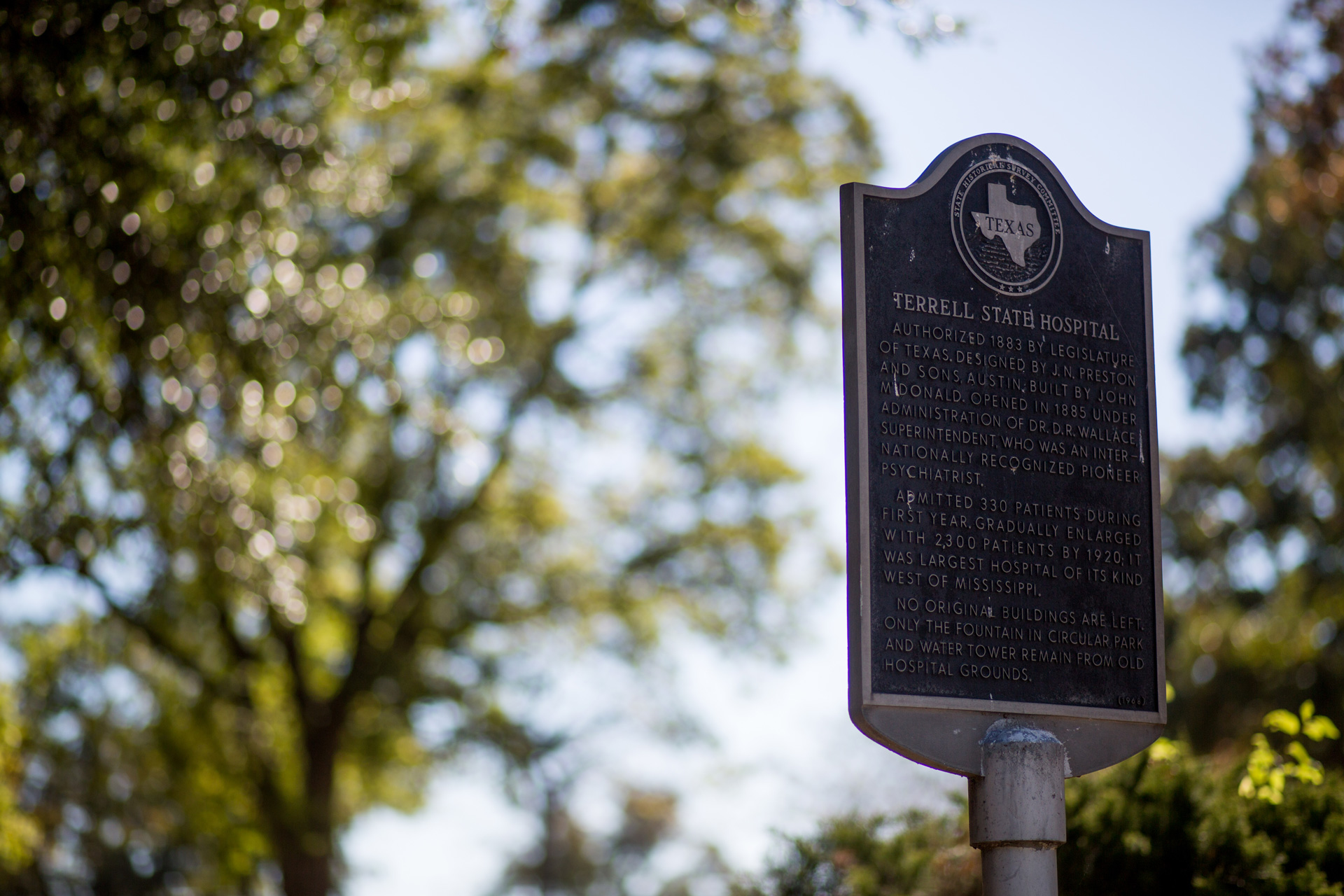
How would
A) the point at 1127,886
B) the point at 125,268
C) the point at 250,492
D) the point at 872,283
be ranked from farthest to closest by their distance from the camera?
the point at 250,492 → the point at 125,268 → the point at 1127,886 → the point at 872,283

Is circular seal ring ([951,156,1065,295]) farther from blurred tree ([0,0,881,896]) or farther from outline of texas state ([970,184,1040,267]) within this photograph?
blurred tree ([0,0,881,896])

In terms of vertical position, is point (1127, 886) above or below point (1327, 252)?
below

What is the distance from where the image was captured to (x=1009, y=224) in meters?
6.34

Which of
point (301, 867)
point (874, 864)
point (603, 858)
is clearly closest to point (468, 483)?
point (301, 867)

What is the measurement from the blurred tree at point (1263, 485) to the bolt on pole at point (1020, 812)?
45.1 ft

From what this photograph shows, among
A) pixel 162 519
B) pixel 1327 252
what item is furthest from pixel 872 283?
pixel 1327 252

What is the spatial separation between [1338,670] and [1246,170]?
7.35m

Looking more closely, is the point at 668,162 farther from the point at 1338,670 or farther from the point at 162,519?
the point at 1338,670

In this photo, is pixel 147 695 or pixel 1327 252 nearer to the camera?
pixel 147 695

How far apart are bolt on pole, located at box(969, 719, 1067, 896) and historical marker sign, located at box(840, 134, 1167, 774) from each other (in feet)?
0.36

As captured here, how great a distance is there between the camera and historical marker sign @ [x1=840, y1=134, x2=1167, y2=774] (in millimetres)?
5719

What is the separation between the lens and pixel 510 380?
18297 millimetres

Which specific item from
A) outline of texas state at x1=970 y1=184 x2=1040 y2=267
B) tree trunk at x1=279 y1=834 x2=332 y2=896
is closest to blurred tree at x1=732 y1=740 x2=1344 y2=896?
outline of texas state at x1=970 y1=184 x2=1040 y2=267

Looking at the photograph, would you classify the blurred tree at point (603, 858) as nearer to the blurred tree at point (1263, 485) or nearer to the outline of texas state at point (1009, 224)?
the blurred tree at point (1263, 485)
